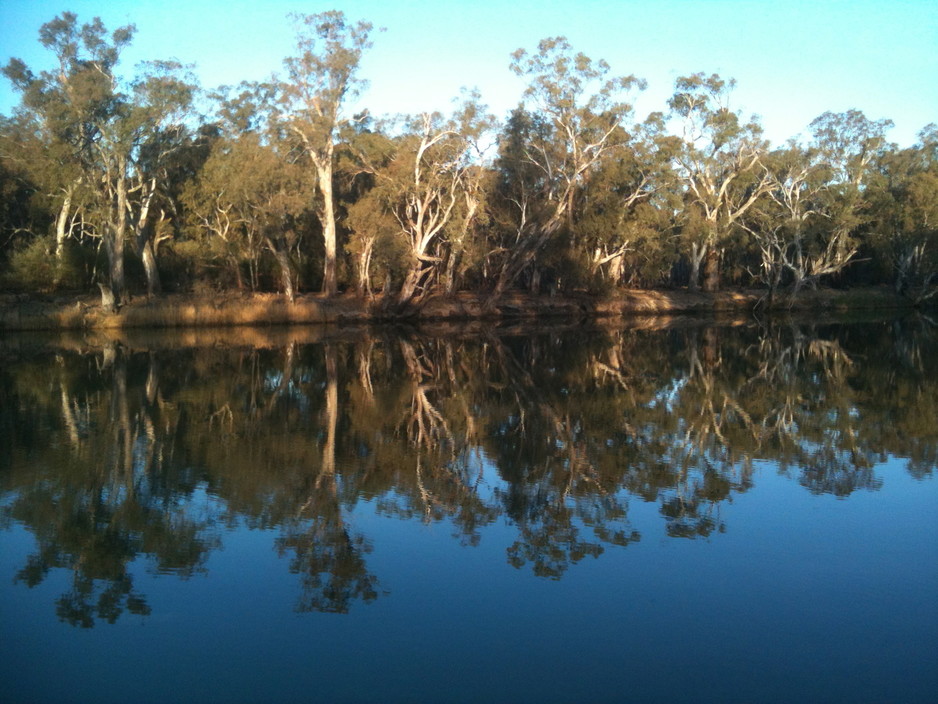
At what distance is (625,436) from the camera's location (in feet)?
41.4

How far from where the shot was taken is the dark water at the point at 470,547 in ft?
18.2

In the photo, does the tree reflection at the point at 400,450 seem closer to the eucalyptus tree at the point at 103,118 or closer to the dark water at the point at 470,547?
the dark water at the point at 470,547

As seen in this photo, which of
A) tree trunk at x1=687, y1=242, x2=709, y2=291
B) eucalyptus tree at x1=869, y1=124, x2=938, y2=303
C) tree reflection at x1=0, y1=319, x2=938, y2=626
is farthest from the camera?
Answer: tree trunk at x1=687, y1=242, x2=709, y2=291

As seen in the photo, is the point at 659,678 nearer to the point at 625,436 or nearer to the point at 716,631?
the point at 716,631

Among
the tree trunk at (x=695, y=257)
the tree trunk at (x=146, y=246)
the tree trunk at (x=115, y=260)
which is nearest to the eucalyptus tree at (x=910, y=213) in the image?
the tree trunk at (x=695, y=257)

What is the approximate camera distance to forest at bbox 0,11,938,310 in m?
36.4

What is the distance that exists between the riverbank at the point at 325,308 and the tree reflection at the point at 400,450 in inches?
524

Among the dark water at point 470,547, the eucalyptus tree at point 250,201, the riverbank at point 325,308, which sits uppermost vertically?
the eucalyptus tree at point 250,201

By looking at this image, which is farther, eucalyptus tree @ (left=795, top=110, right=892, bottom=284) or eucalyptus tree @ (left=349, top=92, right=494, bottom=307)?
eucalyptus tree @ (left=795, top=110, right=892, bottom=284)

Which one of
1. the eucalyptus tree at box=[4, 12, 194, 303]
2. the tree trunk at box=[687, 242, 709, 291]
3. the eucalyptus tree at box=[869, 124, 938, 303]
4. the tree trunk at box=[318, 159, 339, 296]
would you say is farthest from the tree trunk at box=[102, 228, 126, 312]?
the eucalyptus tree at box=[869, 124, 938, 303]

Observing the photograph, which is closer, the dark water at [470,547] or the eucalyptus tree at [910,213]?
the dark water at [470,547]

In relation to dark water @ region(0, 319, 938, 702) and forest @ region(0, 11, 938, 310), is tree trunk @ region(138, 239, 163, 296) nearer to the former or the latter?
forest @ region(0, 11, 938, 310)

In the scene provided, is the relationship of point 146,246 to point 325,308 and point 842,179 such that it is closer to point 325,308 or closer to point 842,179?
point 325,308

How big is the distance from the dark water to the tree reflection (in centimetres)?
5
